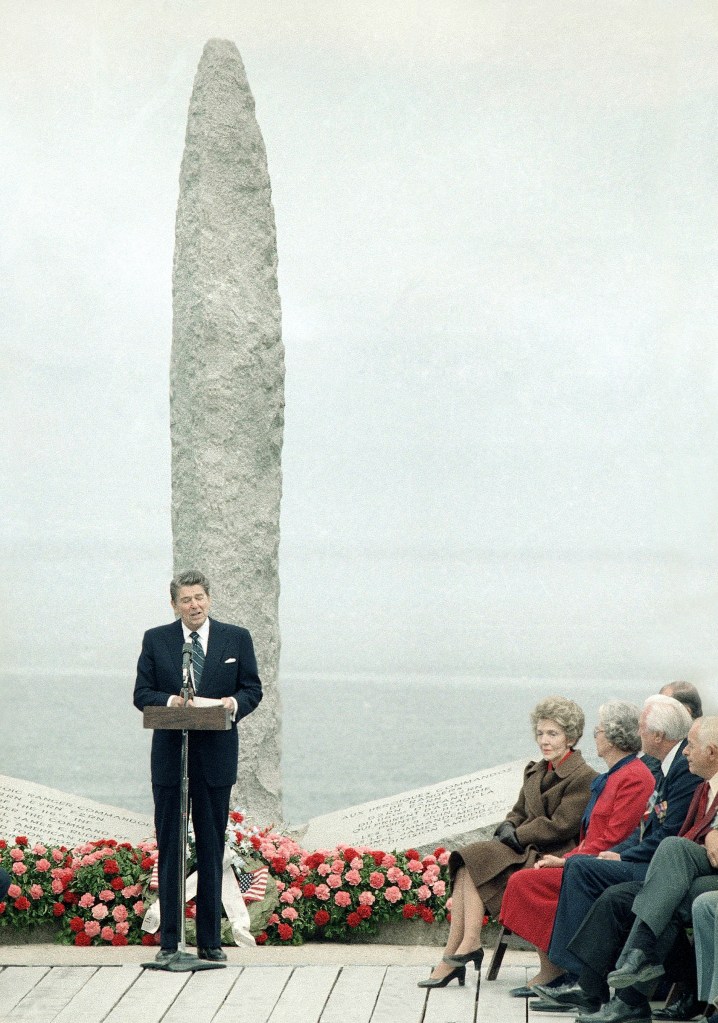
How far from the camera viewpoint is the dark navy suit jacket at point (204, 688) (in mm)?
4660

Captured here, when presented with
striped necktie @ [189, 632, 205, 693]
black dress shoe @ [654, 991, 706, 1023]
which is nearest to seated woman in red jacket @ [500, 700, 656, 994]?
black dress shoe @ [654, 991, 706, 1023]

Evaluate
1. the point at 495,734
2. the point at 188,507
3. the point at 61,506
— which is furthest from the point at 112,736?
the point at 188,507

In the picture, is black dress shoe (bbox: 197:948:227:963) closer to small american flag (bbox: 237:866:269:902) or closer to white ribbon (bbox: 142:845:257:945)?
white ribbon (bbox: 142:845:257:945)

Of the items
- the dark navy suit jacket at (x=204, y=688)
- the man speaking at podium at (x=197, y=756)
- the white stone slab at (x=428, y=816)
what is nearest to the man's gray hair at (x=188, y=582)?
the man speaking at podium at (x=197, y=756)

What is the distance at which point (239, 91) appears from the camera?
6922 millimetres

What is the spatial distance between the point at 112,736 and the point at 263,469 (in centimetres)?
1812

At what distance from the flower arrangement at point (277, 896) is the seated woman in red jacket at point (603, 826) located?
994 millimetres

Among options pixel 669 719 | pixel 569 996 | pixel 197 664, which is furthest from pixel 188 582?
pixel 569 996

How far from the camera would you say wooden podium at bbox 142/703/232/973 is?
444 cm

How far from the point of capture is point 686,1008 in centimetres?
394

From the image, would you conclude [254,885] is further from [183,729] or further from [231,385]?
[231,385]

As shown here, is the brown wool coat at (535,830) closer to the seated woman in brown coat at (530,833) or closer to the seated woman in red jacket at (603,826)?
the seated woman in brown coat at (530,833)

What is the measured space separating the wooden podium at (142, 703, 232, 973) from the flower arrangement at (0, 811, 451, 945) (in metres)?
0.74

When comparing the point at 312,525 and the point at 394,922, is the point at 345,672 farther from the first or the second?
the point at 394,922
